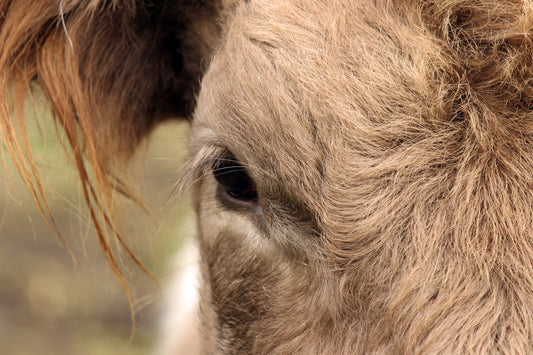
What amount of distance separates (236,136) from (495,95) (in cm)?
63

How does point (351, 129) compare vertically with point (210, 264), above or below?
above

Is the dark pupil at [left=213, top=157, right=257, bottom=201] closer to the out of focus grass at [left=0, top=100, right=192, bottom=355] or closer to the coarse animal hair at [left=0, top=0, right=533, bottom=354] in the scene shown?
the coarse animal hair at [left=0, top=0, right=533, bottom=354]

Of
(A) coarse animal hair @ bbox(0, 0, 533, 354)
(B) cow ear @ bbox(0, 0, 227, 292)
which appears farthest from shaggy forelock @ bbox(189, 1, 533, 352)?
(B) cow ear @ bbox(0, 0, 227, 292)

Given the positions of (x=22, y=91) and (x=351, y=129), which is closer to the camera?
(x=351, y=129)

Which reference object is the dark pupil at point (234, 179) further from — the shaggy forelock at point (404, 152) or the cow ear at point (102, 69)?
the cow ear at point (102, 69)

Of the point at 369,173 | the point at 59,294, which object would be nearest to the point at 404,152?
the point at 369,173

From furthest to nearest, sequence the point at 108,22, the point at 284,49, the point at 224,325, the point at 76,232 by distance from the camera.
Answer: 1. the point at 76,232
2. the point at 108,22
3. the point at 224,325
4. the point at 284,49

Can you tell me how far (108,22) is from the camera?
6.97 ft

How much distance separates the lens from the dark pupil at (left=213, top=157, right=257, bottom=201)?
1.71 meters

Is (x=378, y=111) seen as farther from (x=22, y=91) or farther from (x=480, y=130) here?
(x=22, y=91)

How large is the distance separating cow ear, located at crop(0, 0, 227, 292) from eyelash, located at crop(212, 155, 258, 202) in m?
0.46

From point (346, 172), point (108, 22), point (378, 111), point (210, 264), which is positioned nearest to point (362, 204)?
point (346, 172)

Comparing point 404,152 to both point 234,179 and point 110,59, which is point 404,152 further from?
point 110,59

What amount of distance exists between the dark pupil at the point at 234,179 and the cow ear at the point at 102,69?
18.1 inches
